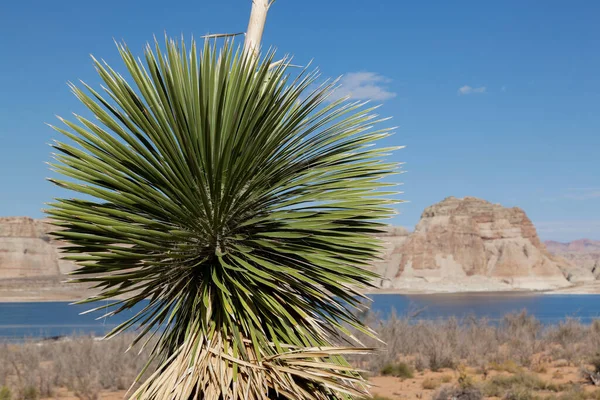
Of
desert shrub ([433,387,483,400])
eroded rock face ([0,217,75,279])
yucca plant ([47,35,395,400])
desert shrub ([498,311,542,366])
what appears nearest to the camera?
yucca plant ([47,35,395,400])

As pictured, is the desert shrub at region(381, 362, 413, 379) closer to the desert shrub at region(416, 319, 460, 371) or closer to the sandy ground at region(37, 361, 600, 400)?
the sandy ground at region(37, 361, 600, 400)

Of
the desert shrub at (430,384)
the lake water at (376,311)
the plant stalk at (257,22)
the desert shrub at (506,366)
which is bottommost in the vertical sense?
the lake water at (376,311)

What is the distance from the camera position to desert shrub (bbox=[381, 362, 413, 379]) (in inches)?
582

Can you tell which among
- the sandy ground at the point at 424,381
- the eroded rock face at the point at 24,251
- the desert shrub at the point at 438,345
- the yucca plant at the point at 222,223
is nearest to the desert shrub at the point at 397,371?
the sandy ground at the point at 424,381

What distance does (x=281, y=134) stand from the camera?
3902 mm

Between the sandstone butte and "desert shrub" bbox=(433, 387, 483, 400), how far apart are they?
80467 mm

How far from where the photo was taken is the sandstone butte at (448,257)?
9256cm

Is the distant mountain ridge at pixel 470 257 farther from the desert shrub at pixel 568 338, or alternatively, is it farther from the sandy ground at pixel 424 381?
the sandy ground at pixel 424 381

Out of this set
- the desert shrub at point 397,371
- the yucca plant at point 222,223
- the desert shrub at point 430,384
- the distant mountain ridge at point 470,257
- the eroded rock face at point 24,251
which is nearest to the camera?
the yucca plant at point 222,223

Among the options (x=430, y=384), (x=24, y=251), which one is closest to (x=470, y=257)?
(x=24, y=251)

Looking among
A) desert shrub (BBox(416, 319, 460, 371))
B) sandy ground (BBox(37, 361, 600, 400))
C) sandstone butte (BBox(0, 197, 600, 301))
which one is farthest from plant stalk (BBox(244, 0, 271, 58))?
sandstone butte (BBox(0, 197, 600, 301))

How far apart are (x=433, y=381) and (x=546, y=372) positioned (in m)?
3.21

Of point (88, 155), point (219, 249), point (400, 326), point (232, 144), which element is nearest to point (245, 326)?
point (219, 249)

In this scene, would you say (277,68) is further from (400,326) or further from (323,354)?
(400,326)
